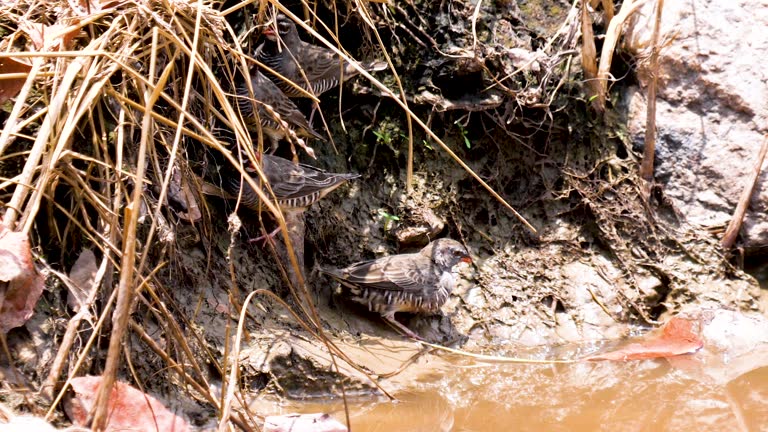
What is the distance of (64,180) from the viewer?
13.6 feet

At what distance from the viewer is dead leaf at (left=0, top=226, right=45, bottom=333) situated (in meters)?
3.63

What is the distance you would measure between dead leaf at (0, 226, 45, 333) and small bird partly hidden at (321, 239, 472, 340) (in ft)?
8.35

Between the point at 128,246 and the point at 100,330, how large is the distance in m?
1.06

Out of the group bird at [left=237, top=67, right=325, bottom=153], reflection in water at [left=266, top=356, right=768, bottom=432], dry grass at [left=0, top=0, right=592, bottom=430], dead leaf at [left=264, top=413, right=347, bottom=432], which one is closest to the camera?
dry grass at [left=0, top=0, right=592, bottom=430]

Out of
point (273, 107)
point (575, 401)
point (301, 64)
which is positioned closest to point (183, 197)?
point (273, 107)

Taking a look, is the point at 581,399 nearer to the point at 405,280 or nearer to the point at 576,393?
the point at 576,393

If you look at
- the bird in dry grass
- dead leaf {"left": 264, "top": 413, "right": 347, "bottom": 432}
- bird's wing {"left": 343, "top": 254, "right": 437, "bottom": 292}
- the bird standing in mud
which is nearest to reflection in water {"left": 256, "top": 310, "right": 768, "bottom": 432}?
bird's wing {"left": 343, "top": 254, "right": 437, "bottom": 292}

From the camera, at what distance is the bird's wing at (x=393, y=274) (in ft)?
19.7

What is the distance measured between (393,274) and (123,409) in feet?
9.09

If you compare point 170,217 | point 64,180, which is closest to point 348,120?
point 170,217

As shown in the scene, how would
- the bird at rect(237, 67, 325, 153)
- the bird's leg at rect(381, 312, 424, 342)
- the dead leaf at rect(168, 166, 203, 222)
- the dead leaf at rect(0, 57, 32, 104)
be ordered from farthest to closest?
1. the bird's leg at rect(381, 312, 424, 342)
2. the bird at rect(237, 67, 325, 153)
3. the dead leaf at rect(168, 166, 203, 222)
4. the dead leaf at rect(0, 57, 32, 104)

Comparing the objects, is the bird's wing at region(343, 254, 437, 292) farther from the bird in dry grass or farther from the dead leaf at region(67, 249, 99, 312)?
the dead leaf at region(67, 249, 99, 312)

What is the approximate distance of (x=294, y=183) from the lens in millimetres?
5871

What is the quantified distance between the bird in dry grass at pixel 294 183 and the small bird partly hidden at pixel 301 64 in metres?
0.69
